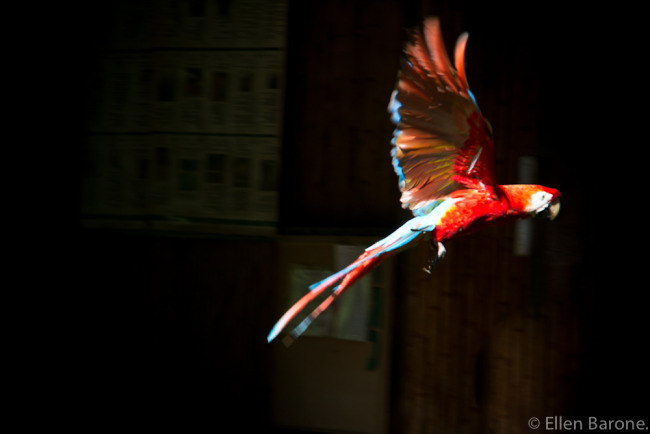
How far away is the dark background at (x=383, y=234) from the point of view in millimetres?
2037

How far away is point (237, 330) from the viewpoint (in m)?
2.51

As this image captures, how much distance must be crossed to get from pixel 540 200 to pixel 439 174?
216mm

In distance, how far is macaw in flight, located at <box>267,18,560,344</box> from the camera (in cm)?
109

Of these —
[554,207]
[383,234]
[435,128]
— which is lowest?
[383,234]

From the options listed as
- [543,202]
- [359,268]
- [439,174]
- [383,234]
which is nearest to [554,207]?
[543,202]

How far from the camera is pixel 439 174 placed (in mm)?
1219

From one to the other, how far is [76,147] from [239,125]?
0.84m

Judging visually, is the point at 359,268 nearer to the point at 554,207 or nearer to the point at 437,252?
the point at 437,252

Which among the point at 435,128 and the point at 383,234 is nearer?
the point at 435,128

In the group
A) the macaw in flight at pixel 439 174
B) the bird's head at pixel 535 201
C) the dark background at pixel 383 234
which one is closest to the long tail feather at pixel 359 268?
the macaw in flight at pixel 439 174

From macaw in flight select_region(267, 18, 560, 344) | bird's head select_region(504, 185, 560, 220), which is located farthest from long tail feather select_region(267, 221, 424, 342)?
bird's head select_region(504, 185, 560, 220)

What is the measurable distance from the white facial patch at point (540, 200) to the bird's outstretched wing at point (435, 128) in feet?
0.27

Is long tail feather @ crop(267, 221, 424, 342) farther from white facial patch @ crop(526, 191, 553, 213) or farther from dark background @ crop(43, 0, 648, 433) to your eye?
dark background @ crop(43, 0, 648, 433)

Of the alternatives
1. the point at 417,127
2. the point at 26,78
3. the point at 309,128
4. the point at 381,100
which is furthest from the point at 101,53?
the point at 417,127
